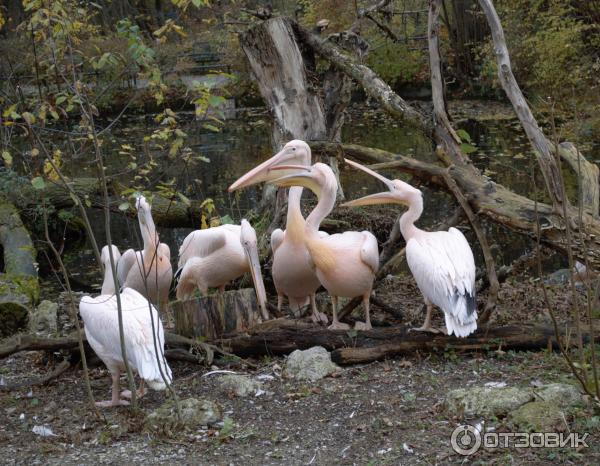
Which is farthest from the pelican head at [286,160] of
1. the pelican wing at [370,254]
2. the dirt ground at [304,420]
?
the dirt ground at [304,420]

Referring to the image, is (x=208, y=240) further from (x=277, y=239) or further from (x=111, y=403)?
(x=111, y=403)

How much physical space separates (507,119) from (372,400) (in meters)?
14.9

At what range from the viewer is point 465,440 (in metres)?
3.67

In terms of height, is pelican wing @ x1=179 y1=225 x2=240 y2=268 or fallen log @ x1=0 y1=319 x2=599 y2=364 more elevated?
pelican wing @ x1=179 y1=225 x2=240 y2=268

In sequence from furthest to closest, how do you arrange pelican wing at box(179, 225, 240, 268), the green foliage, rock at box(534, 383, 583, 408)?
1. the green foliage
2. pelican wing at box(179, 225, 240, 268)
3. rock at box(534, 383, 583, 408)

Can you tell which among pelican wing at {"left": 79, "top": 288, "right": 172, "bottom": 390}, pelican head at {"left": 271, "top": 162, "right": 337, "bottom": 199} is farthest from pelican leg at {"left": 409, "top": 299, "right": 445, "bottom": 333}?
pelican wing at {"left": 79, "top": 288, "right": 172, "bottom": 390}

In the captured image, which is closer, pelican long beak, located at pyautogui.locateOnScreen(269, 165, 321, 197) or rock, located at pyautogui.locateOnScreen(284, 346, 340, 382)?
rock, located at pyautogui.locateOnScreen(284, 346, 340, 382)

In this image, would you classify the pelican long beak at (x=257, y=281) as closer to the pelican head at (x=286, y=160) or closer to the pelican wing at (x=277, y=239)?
the pelican wing at (x=277, y=239)

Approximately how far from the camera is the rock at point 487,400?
387cm

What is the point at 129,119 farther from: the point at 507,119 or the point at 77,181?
the point at 77,181

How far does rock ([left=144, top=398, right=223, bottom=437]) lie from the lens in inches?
161

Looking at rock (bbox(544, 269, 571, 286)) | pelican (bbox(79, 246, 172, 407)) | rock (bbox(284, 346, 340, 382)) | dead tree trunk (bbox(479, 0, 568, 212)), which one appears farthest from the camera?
rock (bbox(544, 269, 571, 286))

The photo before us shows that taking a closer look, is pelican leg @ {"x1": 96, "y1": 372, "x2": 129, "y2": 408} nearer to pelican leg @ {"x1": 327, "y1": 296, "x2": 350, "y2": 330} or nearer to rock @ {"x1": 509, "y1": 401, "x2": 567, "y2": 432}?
pelican leg @ {"x1": 327, "y1": 296, "x2": 350, "y2": 330}

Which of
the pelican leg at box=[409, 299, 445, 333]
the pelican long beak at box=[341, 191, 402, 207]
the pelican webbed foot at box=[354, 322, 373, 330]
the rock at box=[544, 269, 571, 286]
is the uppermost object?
the pelican long beak at box=[341, 191, 402, 207]
